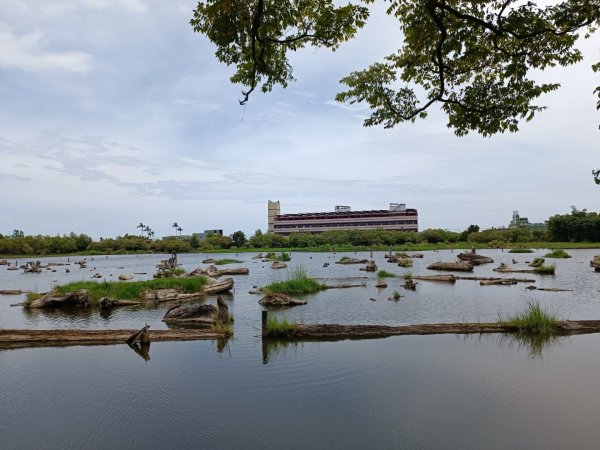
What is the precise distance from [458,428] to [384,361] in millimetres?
4733

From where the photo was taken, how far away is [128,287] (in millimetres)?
28953

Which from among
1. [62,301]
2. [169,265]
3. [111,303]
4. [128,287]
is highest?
[128,287]

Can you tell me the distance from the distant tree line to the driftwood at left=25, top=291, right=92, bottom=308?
4122 inches

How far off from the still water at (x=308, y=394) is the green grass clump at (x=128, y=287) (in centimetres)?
1295

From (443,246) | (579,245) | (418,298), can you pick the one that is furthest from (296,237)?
(418,298)

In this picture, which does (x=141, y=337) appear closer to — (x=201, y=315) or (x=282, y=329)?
(x=201, y=315)

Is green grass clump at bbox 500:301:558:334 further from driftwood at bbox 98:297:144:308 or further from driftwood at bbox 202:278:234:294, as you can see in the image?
driftwood at bbox 98:297:144:308

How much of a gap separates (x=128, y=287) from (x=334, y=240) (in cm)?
11320

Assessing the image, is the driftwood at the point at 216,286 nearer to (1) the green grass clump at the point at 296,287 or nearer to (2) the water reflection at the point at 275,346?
(1) the green grass clump at the point at 296,287

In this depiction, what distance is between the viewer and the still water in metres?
8.45

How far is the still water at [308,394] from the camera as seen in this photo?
8.45 metres

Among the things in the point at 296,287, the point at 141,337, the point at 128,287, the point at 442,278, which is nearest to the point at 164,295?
the point at 128,287

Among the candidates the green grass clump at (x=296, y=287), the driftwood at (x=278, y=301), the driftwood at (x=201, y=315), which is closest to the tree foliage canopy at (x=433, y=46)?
the driftwood at (x=201, y=315)

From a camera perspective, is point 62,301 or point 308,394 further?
point 62,301
